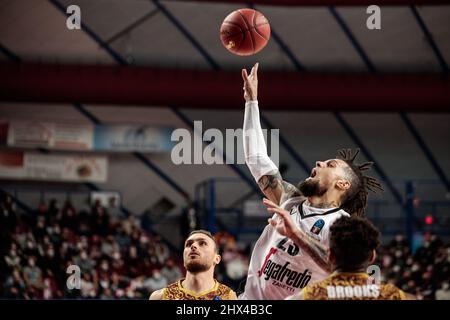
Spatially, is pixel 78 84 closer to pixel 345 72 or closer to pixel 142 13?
pixel 142 13

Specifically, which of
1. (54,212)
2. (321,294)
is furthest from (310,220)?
(54,212)

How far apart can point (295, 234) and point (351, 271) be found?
0.73m

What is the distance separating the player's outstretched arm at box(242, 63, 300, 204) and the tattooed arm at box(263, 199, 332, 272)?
3.37 feet

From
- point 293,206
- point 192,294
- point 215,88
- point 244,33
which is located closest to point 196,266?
point 192,294

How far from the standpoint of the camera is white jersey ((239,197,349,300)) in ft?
16.3

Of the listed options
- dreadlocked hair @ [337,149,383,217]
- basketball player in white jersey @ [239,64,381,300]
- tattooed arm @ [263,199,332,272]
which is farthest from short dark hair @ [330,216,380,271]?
dreadlocked hair @ [337,149,383,217]

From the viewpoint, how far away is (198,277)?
5.41 m

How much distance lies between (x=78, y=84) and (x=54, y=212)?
2.95m

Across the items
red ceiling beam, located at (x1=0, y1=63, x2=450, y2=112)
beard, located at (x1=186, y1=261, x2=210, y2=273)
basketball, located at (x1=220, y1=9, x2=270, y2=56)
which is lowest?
beard, located at (x1=186, y1=261, x2=210, y2=273)

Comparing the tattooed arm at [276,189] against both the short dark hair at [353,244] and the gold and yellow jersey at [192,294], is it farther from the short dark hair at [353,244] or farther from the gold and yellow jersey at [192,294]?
the short dark hair at [353,244]

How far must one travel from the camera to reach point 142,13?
17.1m

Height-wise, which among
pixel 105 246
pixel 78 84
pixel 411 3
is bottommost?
pixel 105 246

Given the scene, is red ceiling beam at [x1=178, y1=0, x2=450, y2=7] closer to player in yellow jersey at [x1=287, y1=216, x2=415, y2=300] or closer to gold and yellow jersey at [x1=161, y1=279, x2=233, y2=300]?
gold and yellow jersey at [x1=161, y1=279, x2=233, y2=300]
